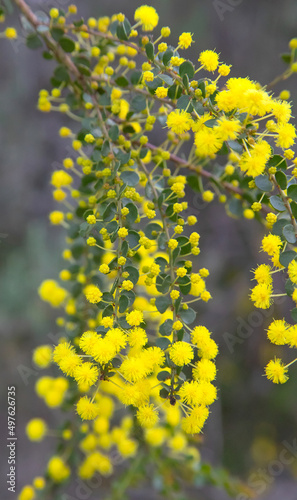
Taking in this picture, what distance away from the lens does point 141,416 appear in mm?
743

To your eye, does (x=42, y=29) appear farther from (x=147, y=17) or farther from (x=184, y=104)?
(x=184, y=104)

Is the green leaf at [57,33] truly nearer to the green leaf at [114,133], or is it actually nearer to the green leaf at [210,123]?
the green leaf at [114,133]

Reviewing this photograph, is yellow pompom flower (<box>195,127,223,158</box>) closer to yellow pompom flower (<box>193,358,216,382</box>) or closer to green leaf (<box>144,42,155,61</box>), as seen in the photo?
green leaf (<box>144,42,155,61</box>)

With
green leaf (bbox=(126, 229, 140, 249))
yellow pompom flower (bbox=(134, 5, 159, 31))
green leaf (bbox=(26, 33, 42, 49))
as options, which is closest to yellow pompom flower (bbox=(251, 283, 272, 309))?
green leaf (bbox=(126, 229, 140, 249))

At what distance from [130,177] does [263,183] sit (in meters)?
0.25

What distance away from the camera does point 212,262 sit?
8.64 feet

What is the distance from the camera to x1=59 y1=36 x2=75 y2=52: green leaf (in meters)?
1.04

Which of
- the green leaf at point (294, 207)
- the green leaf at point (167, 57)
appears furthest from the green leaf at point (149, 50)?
the green leaf at point (294, 207)

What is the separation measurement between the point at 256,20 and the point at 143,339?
8.47ft

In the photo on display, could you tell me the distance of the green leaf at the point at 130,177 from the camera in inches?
35.0

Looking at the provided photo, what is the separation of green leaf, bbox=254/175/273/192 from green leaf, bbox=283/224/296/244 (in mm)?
80

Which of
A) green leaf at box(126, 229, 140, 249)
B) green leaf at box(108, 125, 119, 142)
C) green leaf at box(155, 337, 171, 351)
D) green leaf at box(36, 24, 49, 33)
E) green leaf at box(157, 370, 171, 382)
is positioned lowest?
green leaf at box(157, 370, 171, 382)

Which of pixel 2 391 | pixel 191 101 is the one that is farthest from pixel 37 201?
pixel 191 101

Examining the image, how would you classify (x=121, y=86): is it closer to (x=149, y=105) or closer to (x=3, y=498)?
(x=149, y=105)
